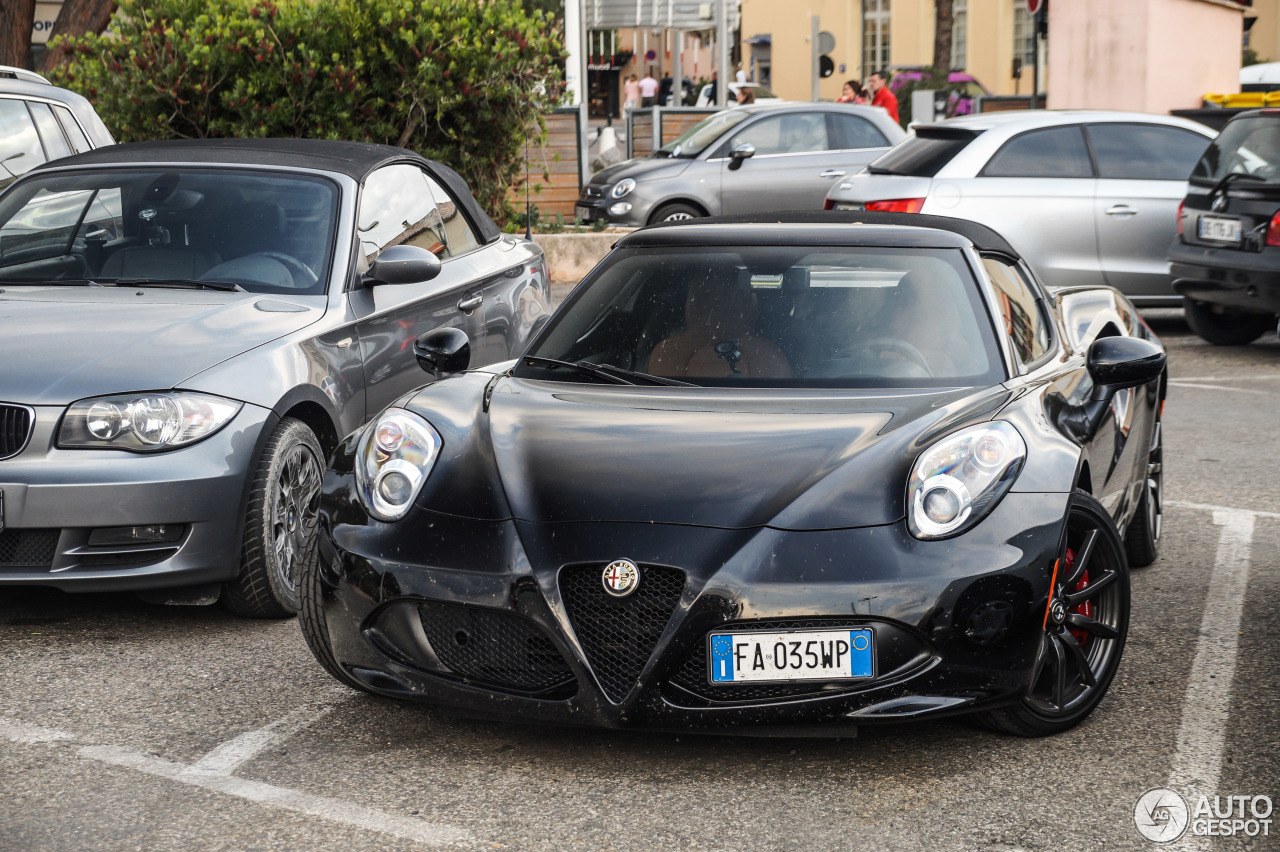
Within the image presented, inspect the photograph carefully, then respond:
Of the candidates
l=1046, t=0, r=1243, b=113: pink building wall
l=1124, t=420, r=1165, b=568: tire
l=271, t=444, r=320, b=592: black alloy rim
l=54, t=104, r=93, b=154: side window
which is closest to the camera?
l=271, t=444, r=320, b=592: black alloy rim

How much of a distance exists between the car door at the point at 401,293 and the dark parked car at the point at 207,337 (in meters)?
0.01

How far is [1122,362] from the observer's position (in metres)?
4.36

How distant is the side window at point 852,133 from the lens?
52.2 feet

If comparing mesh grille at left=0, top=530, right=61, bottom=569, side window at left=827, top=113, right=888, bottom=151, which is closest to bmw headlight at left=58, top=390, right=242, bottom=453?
mesh grille at left=0, top=530, right=61, bottom=569

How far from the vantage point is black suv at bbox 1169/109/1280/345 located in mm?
10203

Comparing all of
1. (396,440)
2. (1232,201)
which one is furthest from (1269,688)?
(1232,201)

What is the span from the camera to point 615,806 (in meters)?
3.44

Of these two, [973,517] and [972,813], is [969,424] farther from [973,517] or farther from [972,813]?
[972,813]

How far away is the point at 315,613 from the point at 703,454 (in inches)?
43.3

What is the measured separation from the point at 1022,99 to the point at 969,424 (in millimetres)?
22765

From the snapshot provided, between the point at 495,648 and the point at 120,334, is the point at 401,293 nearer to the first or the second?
the point at 120,334

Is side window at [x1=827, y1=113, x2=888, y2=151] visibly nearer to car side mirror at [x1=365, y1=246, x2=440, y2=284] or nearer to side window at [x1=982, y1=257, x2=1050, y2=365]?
car side mirror at [x1=365, y1=246, x2=440, y2=284]

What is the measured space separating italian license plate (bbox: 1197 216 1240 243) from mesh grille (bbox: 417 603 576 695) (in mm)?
8235

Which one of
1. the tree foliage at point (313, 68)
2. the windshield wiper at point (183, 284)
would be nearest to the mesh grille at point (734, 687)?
the windshield wiper at point (183, 284)
